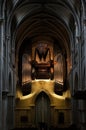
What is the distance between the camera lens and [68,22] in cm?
4816

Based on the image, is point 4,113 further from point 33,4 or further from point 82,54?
point 33,4

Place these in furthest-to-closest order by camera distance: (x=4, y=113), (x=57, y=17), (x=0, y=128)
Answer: (x=57, y=17) < (x=4, y=113) < (x=0, y=128)

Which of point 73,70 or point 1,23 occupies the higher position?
point 1,23

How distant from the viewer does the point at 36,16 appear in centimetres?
4947

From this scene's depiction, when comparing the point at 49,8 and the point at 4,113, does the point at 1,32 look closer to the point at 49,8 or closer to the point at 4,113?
the point at 4,113

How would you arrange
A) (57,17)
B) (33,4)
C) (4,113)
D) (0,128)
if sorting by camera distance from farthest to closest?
(57,17)
(33,4)
(4,113)
(0,128)

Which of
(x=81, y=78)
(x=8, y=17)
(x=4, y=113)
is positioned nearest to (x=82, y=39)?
(x=81, y=78)

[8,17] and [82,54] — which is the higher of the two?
[8,17]

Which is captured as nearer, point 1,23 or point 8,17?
point 1,23

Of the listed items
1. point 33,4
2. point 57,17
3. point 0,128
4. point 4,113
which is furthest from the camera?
point 57,17

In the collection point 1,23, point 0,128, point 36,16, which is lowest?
point 0,128

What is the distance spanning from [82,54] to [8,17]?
28.3 ft

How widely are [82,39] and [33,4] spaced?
9415mm

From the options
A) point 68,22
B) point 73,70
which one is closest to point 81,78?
point 73,70
